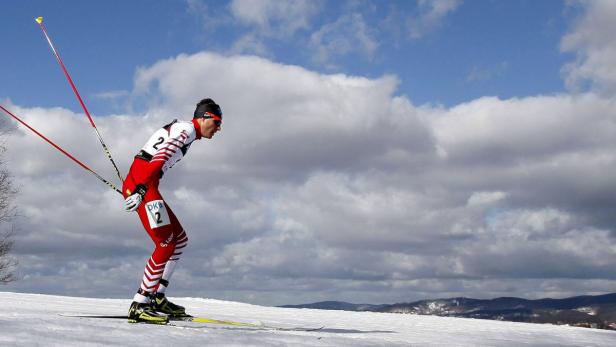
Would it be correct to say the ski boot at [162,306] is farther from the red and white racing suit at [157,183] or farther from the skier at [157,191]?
the red and white racing suit at [157,183]

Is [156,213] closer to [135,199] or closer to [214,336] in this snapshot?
[135,199]

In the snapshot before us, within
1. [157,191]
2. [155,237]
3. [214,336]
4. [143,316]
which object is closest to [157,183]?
[157,191]

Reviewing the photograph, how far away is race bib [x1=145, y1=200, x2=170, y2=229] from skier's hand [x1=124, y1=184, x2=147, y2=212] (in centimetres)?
30

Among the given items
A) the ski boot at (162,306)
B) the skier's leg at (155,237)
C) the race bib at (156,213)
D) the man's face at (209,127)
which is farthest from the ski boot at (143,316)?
the man's face at (209,127)

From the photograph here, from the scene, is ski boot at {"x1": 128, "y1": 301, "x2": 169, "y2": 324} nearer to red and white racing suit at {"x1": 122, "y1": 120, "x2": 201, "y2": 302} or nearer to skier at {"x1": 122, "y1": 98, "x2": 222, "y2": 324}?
skier at {"x1": 122, "y1": 98, "x2": 222, "y2": 324}

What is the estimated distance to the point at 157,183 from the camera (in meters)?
8.55

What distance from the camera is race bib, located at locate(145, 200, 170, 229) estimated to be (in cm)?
844

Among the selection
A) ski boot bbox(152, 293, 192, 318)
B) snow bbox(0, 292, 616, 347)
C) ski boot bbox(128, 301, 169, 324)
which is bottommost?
snow bbox(0, 292, 616, 347)

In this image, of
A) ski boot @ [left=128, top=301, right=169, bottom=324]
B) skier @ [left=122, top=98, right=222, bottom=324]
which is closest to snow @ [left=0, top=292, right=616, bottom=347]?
ski boot @ [left=128, top=301, right=169, bottom=324]

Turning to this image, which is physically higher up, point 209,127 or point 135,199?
point 209,127

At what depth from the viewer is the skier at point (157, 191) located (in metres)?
8.23

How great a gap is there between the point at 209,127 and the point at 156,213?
4.50 feet

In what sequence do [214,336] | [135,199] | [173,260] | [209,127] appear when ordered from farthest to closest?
[173,260], [209,127], [135,199], [214,336]

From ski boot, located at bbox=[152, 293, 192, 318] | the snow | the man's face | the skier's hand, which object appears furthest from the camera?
ski boot, located at bbox=[152, 293, 192, 318]
